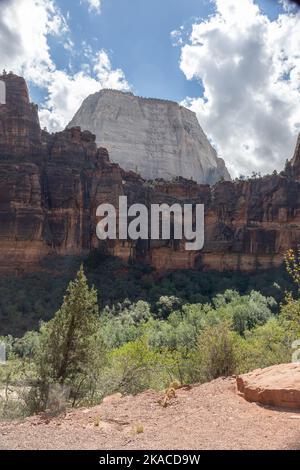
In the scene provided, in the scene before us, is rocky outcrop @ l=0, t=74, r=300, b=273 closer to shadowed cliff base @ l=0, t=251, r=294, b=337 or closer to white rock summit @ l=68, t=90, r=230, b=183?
shadowed cliff base @ l=0, t=251, r=294, b=337

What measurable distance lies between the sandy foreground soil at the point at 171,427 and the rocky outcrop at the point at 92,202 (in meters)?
42.5

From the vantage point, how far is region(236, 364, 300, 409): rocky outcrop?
26.7ft

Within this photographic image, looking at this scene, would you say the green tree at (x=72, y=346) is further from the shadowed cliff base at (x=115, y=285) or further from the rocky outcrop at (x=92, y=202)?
the rocky outcrop at (x=92, y=202)

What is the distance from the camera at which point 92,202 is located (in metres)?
54.6

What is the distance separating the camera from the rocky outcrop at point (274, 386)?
8133 mm

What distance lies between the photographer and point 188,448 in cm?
603

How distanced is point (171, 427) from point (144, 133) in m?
119

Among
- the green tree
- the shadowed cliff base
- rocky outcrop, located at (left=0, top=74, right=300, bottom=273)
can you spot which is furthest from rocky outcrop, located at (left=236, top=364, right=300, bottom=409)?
rocky outcrop, located at (left=0, top=74, right=300, bottom=273)

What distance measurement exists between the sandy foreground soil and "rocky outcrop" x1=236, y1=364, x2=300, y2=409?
23cm

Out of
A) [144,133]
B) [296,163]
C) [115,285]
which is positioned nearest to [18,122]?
[115,285]

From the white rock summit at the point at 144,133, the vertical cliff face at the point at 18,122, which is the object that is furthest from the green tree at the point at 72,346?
the white rock summit at the point at 144,133

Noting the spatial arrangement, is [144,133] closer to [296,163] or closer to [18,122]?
[296,163]

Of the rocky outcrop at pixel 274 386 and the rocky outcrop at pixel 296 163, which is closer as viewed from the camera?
the rocky outcrop at pixel 274 386

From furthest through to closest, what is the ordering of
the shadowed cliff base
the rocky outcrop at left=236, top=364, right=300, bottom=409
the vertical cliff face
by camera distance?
the vertical cliff face, the shadowed cliff base, the rocky outcrop at left=236, top=364, right=300, bottom=409
